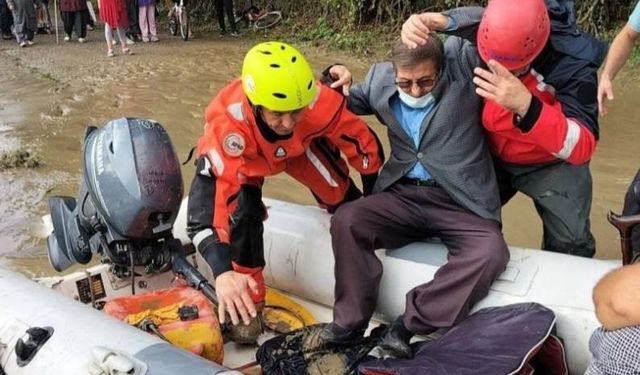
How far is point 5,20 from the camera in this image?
13.0 meters

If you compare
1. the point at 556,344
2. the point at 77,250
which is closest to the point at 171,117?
the point at 77,250

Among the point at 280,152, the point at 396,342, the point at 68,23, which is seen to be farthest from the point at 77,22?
the point at 396,342

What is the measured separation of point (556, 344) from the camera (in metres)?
2.52

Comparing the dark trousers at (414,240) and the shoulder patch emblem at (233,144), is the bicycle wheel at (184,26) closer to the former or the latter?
the shoulder patch emblem at (233,144)

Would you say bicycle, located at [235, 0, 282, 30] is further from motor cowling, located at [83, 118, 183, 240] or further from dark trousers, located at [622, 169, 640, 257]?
dark trousers, located at [622, 169, 640, 257]

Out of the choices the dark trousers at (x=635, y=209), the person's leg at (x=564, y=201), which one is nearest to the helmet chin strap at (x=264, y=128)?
the person's leg at (x=564, y=201)

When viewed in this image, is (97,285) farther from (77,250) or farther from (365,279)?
(365,279)

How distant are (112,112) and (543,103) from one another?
606 centimetres

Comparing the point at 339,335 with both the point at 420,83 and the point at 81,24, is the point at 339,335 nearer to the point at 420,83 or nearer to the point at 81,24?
the point at 420,83

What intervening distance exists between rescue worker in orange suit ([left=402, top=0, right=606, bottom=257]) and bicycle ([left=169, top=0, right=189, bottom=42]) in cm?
998

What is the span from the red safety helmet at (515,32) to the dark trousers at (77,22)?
36.1ft

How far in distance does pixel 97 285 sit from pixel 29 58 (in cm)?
883

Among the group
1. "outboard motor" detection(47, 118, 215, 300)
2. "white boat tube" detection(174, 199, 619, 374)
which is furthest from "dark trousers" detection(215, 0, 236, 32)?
"outboard motor" detection(47, 118, 215, 300)

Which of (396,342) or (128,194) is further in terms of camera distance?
(128,194)
